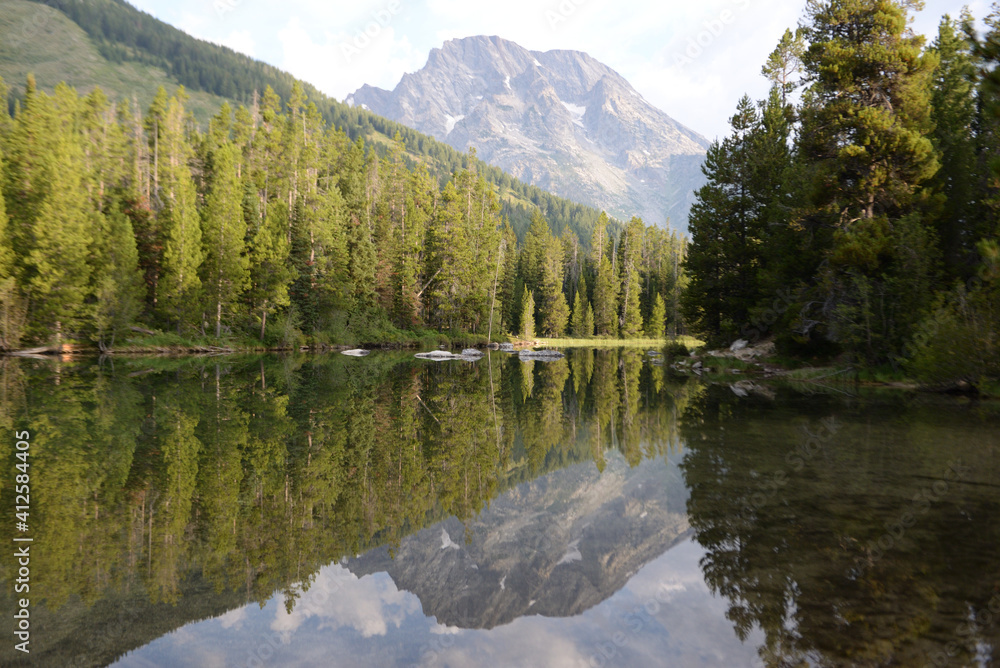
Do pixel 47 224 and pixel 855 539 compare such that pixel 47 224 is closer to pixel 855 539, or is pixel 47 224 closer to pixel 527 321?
pixel 855 539

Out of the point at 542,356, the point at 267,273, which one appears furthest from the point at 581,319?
the point at 267,273

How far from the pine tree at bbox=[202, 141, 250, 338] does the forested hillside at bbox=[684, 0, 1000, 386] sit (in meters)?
36.4

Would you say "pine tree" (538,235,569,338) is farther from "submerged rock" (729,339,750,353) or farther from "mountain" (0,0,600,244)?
"mountain" (0,0,600,244)

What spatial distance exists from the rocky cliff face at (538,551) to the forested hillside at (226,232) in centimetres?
3531

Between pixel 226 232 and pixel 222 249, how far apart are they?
1.35 metres

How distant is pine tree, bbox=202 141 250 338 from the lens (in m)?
41.4

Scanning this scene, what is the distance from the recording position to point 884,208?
2325cm

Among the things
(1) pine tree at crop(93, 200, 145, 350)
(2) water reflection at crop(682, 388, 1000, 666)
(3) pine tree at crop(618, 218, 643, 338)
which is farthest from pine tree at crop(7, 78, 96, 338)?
(3) pine tree at crop(618, 218, 643, 338)

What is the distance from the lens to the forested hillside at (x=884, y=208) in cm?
1992

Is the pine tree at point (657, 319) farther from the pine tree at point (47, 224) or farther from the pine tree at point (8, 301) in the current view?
the pine tree at point (8, 301)

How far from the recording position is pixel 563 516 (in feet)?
24.2

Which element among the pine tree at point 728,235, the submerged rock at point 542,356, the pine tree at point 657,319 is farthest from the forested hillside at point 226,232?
the pine tree at point 728,235

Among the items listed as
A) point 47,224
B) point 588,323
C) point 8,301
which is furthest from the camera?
point 588,323

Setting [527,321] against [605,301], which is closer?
[527,321]
